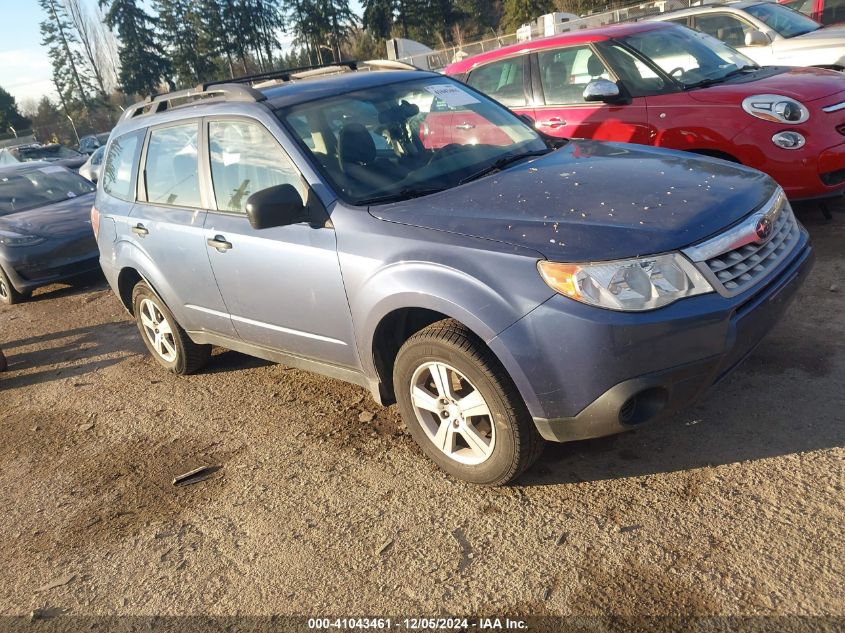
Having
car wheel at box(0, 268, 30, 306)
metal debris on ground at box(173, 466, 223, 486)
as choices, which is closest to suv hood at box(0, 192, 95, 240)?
car wheel at box(0, 268, 30, 306)

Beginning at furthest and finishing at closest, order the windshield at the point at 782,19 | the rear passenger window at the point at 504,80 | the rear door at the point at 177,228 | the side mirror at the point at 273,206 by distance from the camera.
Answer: the windshield at the point at 782,19 → the rear passenger window at the point at 504,80 → the rear door at the point at 177,228 → the side mirror at the point at 273,206

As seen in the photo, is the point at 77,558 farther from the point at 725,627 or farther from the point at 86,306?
the point at 86,306

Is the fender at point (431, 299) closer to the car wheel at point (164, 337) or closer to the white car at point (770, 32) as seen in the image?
the car wheel at point (164, 337)

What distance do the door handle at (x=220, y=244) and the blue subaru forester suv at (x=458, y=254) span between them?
0.04ft

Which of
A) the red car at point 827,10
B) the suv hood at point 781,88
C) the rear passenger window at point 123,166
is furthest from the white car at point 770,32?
the rear passenger window at point 123,166

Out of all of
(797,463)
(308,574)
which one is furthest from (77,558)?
(797,463)

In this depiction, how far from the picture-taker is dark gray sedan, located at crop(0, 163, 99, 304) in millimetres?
8062

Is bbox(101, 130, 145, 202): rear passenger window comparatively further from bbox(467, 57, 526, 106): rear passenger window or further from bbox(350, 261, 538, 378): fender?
bbox(467, 57, 526, 106): rear passenger window

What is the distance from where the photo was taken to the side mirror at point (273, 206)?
3260mm

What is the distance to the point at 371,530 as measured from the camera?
305 centimetres

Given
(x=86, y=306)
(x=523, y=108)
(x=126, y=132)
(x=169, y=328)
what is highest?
(x=126, y=132)

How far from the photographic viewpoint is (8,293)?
27.6 ft

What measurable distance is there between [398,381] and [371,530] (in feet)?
2.23

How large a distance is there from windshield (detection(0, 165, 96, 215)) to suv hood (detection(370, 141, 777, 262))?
26.0ft
